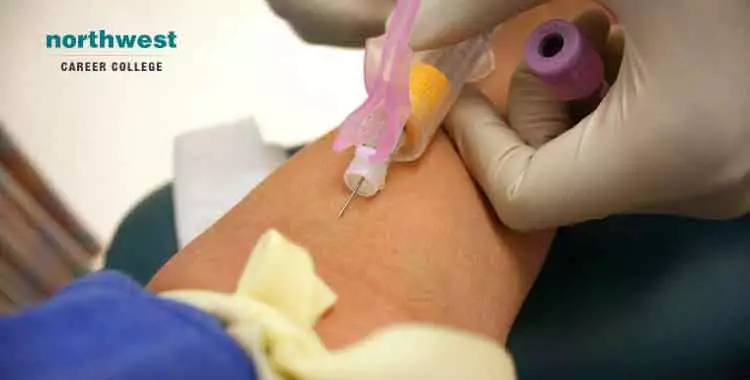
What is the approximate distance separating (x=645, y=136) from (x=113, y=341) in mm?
356

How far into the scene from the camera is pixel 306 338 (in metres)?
0.53

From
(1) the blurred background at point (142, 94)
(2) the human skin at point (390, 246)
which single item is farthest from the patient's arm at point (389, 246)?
(1) the blurred background at point (142, 94)

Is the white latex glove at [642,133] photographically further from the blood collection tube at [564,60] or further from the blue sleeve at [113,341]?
the blue sleeve at [113,341]

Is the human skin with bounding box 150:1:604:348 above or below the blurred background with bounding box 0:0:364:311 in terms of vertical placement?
above

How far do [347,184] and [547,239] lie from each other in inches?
6.5

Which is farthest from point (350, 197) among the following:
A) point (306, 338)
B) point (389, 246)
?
point (306, 338)

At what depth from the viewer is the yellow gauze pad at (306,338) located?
0.51 meters

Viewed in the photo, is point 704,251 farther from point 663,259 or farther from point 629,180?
point 629,180

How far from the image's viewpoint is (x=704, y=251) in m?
0.79

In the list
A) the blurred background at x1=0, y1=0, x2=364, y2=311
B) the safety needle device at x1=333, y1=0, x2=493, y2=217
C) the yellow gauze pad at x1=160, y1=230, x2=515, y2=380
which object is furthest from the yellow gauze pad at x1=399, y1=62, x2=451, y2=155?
the blurred background at x1=0, y1=0, x2=364, y2=311

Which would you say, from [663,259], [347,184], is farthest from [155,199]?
[663,259]

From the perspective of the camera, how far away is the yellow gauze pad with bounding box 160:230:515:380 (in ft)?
1.66

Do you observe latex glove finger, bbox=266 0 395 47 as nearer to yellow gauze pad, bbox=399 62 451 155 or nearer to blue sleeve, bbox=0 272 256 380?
yellow gauze pad, bbox=399 62 451 155

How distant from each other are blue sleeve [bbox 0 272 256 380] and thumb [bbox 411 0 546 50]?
0.99 feet
